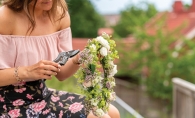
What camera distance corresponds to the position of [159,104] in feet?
77.0

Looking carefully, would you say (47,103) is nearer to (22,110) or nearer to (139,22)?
(22,110)

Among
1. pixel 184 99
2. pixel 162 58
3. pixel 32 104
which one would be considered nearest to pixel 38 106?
pixel 32 104

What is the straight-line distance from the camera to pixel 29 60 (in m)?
2.27

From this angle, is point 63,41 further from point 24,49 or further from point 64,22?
point 24,49

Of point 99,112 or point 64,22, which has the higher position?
point 64,22

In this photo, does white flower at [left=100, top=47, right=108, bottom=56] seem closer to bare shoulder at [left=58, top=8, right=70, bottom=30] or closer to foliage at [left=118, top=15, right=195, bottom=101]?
bare shoulder at [left=58, top=8, right=70, bottom=30]

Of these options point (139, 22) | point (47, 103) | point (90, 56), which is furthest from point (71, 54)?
point (139, 22)

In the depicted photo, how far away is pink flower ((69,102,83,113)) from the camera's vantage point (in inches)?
89.3

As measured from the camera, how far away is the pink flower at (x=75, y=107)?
227 centimetres

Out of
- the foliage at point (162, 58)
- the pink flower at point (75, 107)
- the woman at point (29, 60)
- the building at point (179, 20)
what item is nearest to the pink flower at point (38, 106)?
the woman at point (29, 60)

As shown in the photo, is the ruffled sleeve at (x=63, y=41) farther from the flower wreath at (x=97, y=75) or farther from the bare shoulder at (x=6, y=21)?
the flower wreath at (x=97, y=75)

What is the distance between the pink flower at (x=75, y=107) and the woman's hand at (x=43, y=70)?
0.27 meters

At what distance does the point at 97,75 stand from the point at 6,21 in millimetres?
537

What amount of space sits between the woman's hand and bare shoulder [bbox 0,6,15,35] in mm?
236
